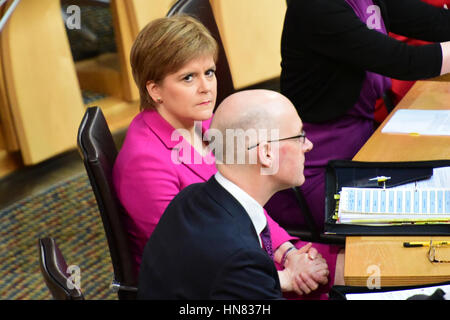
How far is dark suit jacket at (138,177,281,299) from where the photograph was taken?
1.31 m

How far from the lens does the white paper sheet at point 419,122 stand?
221 cm

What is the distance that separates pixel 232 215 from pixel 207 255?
0.11 meters

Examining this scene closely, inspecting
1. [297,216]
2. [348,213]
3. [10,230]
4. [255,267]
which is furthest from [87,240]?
A: [255,267]

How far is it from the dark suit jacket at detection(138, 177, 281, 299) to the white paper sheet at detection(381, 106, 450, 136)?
950mm

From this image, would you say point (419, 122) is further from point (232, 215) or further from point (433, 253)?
point (232, 215)

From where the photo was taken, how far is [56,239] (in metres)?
3.14

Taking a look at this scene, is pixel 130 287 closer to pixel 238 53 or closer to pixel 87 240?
pixel 87 240

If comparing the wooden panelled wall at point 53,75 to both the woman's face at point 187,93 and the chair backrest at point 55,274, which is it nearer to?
the woman's face at point 187,93

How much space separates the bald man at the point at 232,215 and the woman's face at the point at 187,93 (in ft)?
1.43

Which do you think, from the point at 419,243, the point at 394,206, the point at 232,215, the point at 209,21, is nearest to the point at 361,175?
the point at 394,206

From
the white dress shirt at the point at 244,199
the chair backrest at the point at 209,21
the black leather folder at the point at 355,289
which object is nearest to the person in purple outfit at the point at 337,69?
the chair backrest at the point at 209,21

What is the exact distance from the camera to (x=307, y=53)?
2283 millimetres

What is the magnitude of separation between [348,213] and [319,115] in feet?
2.05

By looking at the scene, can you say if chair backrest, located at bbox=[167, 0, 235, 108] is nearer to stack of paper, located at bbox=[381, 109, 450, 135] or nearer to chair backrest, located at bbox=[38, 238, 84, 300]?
stack of paper, located at bbox=[381, 109, 450, 135]
